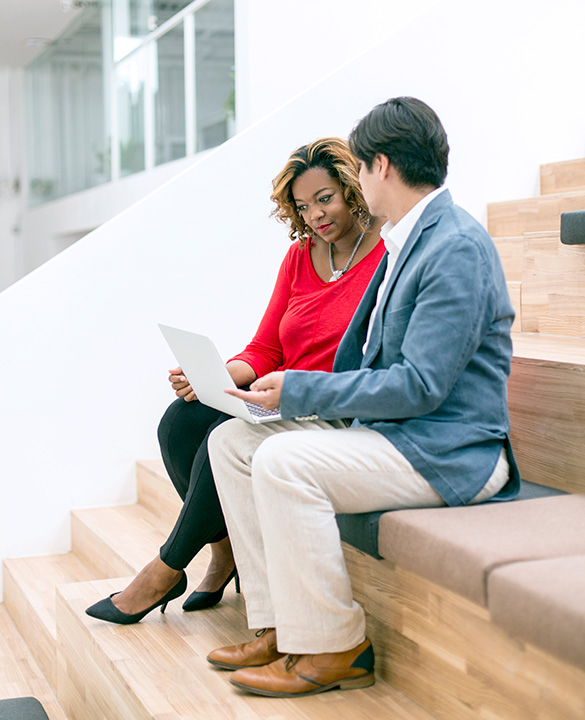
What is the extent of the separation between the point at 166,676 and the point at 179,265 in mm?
1569

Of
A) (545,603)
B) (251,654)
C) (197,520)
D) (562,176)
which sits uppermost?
(562,176)

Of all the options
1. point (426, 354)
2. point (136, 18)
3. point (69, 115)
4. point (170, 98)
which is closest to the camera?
point (426, 354)

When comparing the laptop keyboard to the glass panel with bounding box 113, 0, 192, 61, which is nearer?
the laptop keyboard

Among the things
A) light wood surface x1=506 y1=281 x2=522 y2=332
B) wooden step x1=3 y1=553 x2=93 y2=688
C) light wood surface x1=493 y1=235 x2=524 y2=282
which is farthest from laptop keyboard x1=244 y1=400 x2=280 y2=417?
light wood surface x1=493 y1=235 x2=524 y2=282

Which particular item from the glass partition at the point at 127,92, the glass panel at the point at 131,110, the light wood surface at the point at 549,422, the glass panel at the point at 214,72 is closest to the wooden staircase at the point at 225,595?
the light wood surface at the point at 549,422

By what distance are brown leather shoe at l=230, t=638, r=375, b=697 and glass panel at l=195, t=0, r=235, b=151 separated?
362 centimetres

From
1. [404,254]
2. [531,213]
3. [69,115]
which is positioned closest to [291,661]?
[404,254]

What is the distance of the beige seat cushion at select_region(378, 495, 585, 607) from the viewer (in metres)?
1.24

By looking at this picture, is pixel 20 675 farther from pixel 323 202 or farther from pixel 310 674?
pixel 323 202

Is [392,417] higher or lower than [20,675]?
higher

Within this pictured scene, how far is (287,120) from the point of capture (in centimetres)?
293

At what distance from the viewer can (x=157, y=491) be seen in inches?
110

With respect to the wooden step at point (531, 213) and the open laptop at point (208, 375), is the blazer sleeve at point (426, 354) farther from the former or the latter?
the wooden step at point (531, 213)

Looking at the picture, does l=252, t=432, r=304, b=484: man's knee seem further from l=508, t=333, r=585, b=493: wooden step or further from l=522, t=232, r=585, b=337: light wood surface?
l=522, t=232, r=585, b=337: light wood surface
